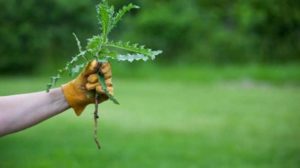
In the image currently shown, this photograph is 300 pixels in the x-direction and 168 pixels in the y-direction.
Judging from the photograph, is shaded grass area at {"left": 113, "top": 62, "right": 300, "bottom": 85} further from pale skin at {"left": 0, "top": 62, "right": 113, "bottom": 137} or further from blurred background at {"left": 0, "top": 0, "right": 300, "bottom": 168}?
pale skin at {"left": 0, "top": 62, "right": 113, "bottom": 137}

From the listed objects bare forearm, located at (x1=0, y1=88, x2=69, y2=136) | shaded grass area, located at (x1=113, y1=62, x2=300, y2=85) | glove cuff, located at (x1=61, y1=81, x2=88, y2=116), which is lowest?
bare forearm, located at (x1=0, y1=88, x2=69, y2=136)

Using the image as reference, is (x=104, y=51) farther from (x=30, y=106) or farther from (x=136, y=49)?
(x=30, y=106)

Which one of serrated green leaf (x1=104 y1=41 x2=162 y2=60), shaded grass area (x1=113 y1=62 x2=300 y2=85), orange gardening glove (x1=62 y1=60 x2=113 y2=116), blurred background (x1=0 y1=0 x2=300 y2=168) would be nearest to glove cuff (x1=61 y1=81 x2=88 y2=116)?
orange gardening glove (x1=62 y1=60 x2=113 y2=116)

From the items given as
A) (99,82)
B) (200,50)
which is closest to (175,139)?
(99,82)

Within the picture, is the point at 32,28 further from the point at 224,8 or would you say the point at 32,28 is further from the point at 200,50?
the point at 200,50

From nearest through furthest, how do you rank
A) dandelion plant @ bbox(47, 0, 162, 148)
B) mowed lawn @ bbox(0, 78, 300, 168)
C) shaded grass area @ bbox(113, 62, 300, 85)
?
dandelion plant @ bbox(47, 0, 162, 148)
mowed lawn @ bbox(0, 78, 300, 168)
shaded grass area @ bbox(113, 62, 300, 85)

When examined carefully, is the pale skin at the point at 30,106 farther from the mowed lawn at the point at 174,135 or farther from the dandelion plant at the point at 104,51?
the mowed lawn at the point at 174,135

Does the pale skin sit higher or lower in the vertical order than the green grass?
lower
